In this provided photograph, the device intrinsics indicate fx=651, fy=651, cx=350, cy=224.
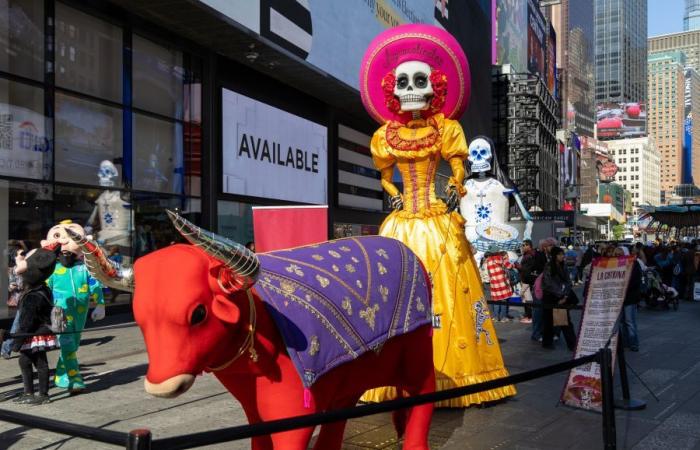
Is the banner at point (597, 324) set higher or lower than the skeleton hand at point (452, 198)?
lower

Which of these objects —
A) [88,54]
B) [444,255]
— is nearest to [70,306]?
[444,255]

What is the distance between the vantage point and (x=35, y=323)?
7.05 m

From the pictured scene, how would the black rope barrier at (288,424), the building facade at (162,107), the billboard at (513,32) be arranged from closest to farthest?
the black rope barrier at (288,424) < the building facade at (162,107) < the billboard at (513,32)

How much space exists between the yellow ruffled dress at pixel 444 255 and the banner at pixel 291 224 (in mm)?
1156

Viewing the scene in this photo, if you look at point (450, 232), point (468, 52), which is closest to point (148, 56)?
point (450, 232)

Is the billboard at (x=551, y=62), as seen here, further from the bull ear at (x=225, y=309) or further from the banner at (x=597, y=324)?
the bull ear at (x=225, y=309)

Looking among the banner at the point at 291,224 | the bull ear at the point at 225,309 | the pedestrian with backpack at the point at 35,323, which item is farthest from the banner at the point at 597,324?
the pedestrian with backpack at the point at 35,323

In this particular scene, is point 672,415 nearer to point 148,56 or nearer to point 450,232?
point 450,232

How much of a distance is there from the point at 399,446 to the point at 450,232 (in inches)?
80.0

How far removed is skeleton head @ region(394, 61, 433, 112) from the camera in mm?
6625

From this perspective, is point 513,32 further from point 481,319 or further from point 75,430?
point 75,430

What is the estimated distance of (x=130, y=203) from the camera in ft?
47.3

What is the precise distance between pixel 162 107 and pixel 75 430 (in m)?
14.4

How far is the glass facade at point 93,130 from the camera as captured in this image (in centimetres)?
1214
